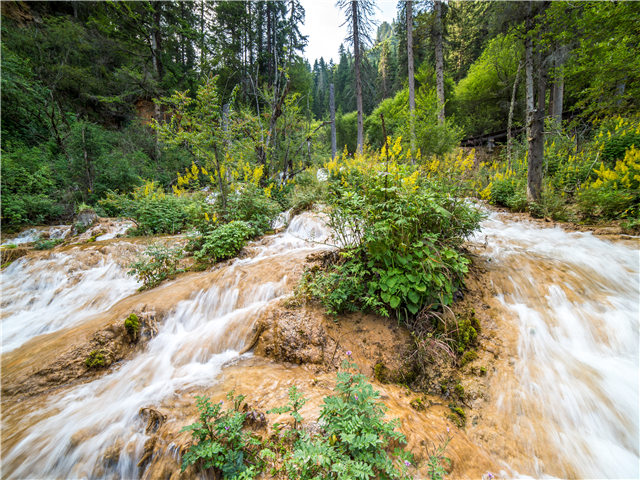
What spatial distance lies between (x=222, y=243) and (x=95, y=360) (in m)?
2.65

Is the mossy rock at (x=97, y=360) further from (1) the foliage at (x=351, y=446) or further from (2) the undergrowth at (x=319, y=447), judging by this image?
(1) the foliage at (x=351, y=446)

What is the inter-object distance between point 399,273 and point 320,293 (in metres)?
0.98

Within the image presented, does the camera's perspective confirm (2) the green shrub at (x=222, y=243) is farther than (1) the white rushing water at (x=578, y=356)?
Yes

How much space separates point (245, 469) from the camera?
1.42 m

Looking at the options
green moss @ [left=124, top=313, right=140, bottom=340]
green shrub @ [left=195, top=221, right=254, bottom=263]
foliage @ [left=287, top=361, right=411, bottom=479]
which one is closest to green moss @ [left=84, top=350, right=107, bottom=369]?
green moss @ [left=124, top=313, right=140, bottom=340]

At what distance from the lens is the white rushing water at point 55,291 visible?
11.9ft

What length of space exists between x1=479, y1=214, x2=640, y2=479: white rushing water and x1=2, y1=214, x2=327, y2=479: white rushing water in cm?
291

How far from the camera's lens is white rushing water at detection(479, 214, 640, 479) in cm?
170

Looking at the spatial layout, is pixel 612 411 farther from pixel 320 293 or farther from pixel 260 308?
pixel 260 308

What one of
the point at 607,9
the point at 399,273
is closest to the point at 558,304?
the point at 399,273

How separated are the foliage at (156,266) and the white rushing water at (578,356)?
5240 mm

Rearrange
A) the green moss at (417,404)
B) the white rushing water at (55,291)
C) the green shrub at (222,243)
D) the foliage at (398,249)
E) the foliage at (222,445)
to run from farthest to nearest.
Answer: the green shrub at (222,243) → the white rushing water at (55,291) → the foliage at (398,249) → the green moss at (417,404) → the foliage at (222,445)

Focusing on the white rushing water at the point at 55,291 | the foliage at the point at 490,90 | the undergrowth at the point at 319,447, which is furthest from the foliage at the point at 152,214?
the foliage at the point at 490,90

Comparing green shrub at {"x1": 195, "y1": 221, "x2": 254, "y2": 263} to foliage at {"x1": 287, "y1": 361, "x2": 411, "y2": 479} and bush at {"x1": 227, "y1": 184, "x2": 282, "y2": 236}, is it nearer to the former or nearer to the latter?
bush at {"x1": 227, "y1": 184, "x2": 282, "y2": 236}
